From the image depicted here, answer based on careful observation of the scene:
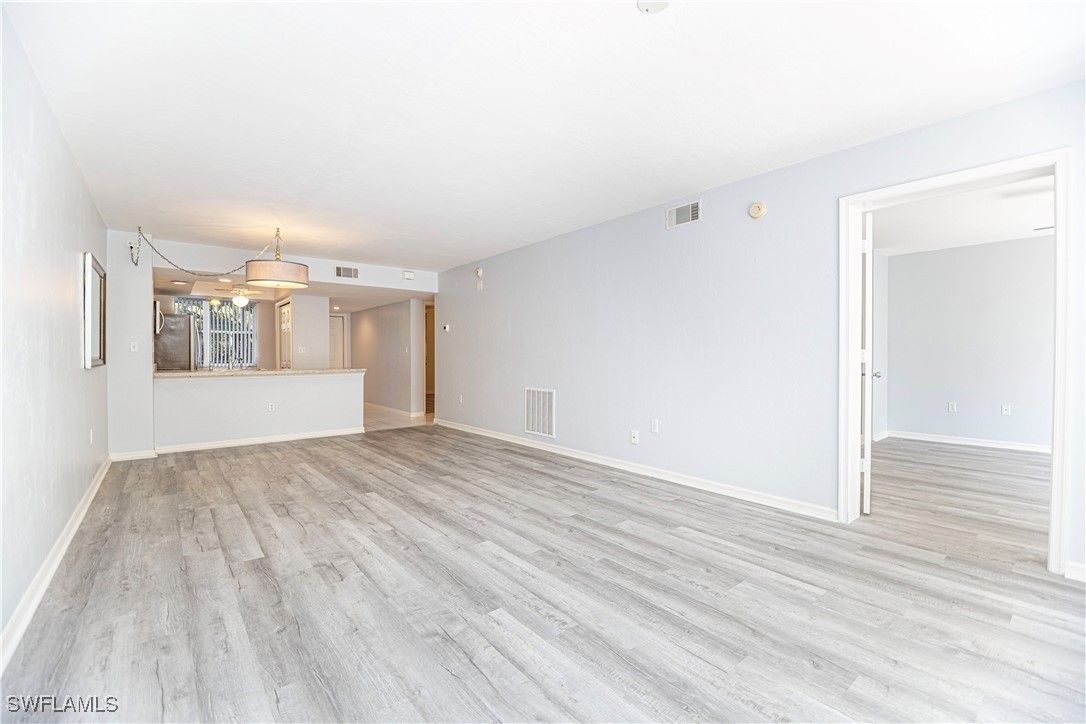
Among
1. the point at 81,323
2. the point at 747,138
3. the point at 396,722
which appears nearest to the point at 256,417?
the point at 81,323

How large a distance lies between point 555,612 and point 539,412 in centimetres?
375

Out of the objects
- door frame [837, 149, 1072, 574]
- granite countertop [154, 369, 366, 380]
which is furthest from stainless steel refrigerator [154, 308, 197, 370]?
door frame [837, 149, 1072, 574]

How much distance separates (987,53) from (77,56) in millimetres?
4058

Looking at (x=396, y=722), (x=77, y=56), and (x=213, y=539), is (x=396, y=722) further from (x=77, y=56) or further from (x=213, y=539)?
(x=77, y=56)

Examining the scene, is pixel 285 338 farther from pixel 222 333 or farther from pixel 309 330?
pixel 222 333

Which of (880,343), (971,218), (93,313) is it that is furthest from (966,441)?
(93,313)

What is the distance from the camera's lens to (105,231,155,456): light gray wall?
517 cm

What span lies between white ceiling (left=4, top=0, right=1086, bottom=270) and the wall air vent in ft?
8.40

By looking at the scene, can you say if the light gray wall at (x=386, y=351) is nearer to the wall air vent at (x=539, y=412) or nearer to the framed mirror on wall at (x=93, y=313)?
the wall air vent at (x=539, y=412)

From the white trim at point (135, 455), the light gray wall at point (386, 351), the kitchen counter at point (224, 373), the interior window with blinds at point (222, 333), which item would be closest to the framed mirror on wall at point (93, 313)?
the kitchen counter at point (224, 373)

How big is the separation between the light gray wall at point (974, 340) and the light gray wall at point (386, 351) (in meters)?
7.68

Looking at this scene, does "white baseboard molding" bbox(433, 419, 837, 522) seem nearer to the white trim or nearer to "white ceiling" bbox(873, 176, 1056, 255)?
"white ceiling" bbox(873, 176, 1056, 255)

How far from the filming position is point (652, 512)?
11.4ft

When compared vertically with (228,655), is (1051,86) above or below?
above
